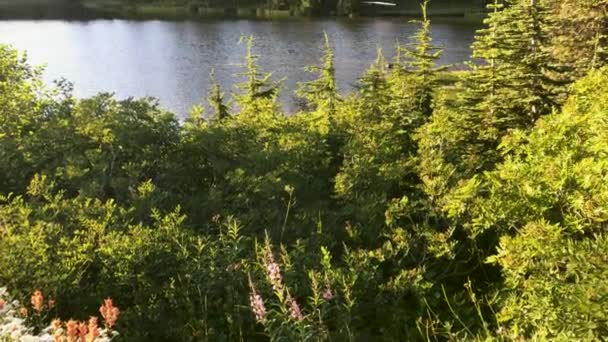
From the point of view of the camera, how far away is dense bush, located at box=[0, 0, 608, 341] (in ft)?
18.9

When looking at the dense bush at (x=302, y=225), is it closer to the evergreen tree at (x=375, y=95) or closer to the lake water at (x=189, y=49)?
the evergreen tree at (x=375, y=95)

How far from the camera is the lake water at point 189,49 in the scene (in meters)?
50.3

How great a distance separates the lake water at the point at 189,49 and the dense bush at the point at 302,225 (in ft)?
105

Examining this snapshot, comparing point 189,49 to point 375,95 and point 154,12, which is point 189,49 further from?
point 375,95

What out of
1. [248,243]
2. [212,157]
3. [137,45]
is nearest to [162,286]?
[248,243]

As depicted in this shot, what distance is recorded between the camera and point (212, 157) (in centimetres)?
937

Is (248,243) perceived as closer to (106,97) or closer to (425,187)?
(425,187)

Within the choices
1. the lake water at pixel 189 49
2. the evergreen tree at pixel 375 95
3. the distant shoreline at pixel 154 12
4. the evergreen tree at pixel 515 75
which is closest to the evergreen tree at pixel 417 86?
the evergreen tree at pixel 375 95

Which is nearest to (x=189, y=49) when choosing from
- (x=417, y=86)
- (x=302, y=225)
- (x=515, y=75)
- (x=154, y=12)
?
(x=154, y=12)

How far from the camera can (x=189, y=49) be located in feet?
227

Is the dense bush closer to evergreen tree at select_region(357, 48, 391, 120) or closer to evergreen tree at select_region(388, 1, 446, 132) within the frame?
evergreen tree at select_region(357, 48, 391, 120)

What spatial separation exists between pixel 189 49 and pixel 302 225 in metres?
65.0

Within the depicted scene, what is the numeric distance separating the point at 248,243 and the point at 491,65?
9.49m

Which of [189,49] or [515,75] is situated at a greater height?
[515,75]
